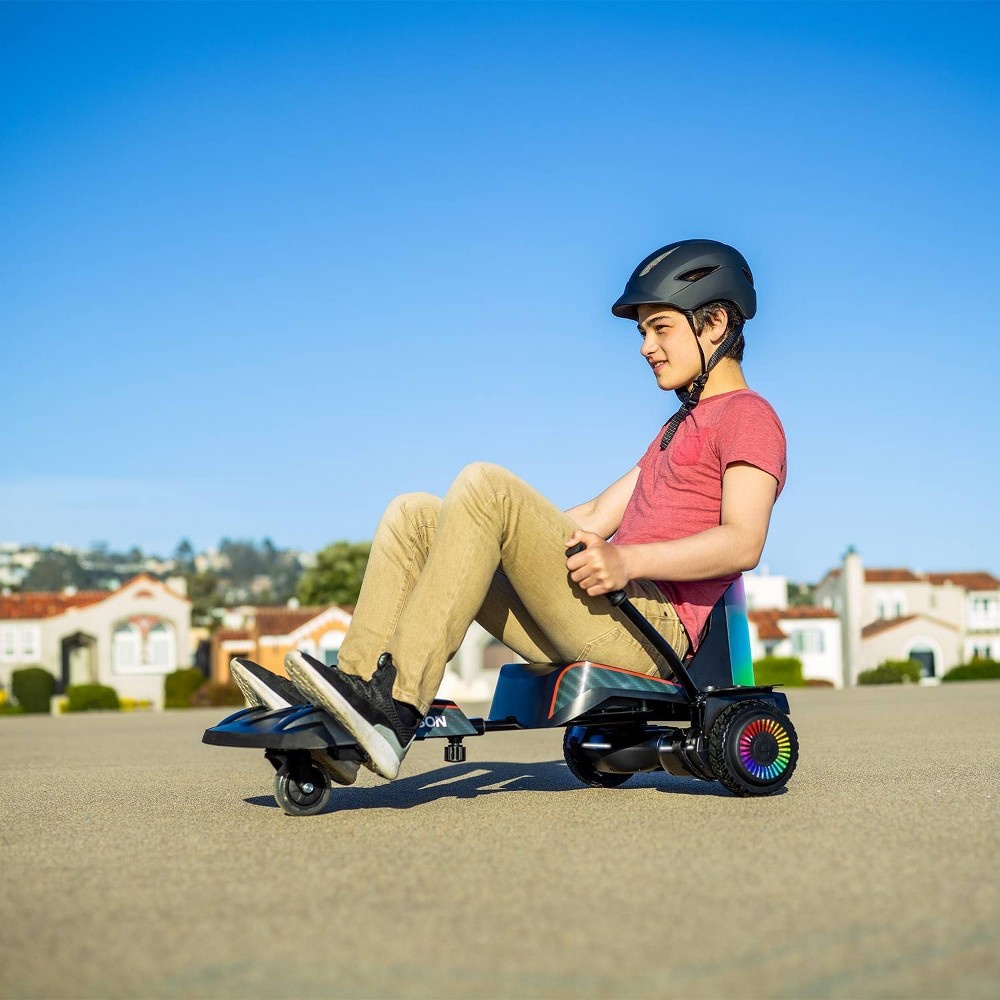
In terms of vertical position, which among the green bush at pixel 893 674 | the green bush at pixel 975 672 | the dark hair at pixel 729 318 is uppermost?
the dark hair at pixel 729 318

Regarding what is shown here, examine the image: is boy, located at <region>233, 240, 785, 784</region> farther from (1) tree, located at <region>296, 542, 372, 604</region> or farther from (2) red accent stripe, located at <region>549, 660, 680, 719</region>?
(1) tree, located at <region>296, 542, 372, 604</region>

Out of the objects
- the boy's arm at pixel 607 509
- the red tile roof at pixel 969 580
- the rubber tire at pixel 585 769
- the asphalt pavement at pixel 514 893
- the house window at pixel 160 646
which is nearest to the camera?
the asphalt pavement at pixel 514 893

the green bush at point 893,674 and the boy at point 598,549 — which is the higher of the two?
the boy at point 598,549

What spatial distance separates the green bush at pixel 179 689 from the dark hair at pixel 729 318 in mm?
31984

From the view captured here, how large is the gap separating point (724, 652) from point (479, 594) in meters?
1.04

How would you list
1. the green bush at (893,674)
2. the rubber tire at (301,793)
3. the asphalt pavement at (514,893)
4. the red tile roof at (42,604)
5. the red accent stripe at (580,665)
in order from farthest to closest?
the red tile roof at (42,604) → the green bush at (893,674) → the red accent stripe at (580,665) → the rubber tire at (301,793) → the asphalt pavement at (514,893)

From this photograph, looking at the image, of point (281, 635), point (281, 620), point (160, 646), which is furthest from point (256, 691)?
Answer: point (160, 646)

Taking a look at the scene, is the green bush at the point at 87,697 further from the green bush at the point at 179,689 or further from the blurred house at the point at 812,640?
the blurred house at the point at 812,640

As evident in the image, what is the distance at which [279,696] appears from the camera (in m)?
3.95

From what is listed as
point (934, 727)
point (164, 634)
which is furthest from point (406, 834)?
point (164, 634)

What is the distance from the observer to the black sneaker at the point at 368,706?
3.61 m

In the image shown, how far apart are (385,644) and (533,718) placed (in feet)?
Answer: 2.15

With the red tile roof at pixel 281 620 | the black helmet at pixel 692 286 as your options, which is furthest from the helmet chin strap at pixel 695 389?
the red tile roof at pixel 281 620

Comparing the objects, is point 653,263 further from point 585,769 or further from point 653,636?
point 585,769
